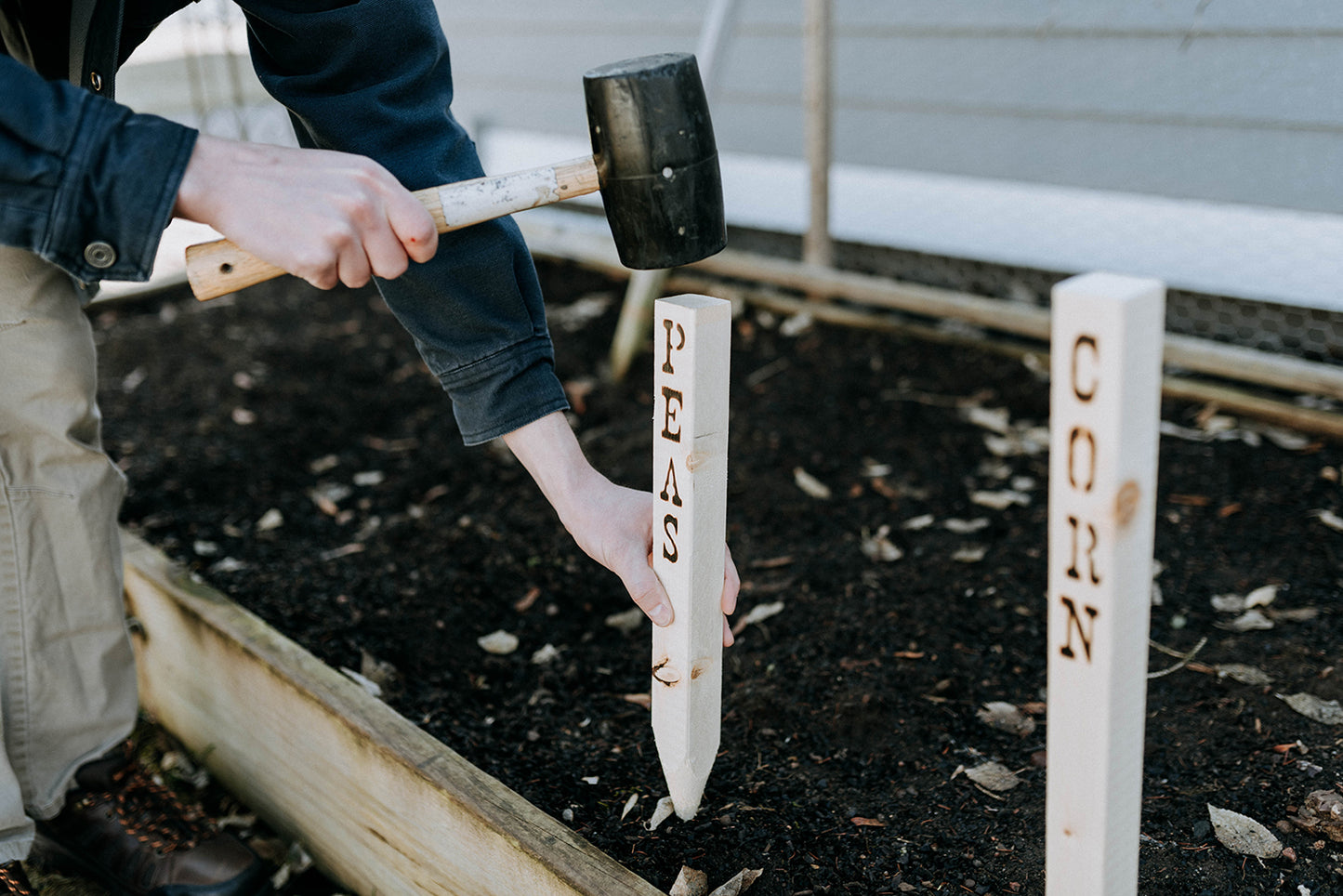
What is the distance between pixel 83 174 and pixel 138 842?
124cm

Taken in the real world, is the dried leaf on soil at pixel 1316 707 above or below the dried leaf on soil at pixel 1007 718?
above

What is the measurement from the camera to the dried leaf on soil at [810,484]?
2549 mm

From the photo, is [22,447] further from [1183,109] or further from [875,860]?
[1183,109]

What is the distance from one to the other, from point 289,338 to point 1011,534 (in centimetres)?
268

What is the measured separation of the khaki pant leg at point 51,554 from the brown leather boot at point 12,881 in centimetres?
6

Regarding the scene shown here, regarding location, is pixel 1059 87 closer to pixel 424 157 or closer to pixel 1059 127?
pixel 1059 127

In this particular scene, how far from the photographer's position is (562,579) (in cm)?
235

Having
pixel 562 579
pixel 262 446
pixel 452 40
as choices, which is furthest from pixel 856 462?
pixel 452 40

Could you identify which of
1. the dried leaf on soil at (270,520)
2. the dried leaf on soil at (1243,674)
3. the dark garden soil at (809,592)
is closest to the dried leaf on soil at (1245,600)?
the dark garden soil at (809,592)

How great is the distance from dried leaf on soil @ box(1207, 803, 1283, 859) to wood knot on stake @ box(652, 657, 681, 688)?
0.80m

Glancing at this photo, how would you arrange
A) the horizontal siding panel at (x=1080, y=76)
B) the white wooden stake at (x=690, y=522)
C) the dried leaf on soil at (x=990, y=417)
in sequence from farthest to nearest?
1. the horizontal siding panel at (x=1080, y=76)
2. the dried leaf on soil at (x=990, y=417)
3. the white wooden stake at (x=690, y=522)

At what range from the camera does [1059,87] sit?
337cm

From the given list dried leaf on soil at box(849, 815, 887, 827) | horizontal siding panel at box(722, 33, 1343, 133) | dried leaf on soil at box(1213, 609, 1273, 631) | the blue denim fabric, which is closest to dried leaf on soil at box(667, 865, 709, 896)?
dried leaf on soil at box(849, 815, 887, 827)

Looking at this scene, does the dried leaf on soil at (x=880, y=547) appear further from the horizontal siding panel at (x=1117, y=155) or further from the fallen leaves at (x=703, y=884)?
the horizontal siding panel at (x=1117, y=155)
